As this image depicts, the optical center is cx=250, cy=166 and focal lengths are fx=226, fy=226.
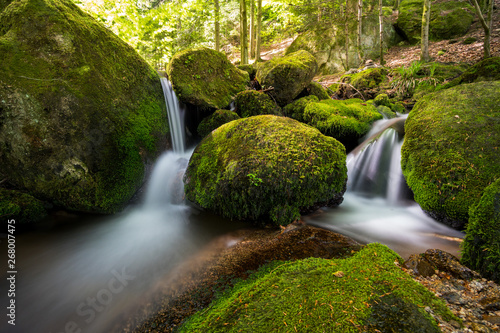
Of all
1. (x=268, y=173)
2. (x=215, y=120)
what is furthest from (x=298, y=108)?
(x=268, y=173)

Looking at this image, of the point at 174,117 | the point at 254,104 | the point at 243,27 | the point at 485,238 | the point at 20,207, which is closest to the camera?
the point at 485,238

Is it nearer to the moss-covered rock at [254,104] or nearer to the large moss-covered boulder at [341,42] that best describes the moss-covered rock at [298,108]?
the moss-covered rock at [254,104]

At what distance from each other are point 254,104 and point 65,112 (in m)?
4.23

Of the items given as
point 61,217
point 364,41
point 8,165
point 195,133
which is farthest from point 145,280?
point 364,41

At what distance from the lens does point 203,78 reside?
6.38m

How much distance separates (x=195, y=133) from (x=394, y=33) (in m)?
18.6

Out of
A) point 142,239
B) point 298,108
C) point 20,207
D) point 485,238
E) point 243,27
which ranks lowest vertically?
point 142,239

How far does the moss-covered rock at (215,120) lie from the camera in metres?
6.03

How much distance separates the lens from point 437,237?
332 centimetres

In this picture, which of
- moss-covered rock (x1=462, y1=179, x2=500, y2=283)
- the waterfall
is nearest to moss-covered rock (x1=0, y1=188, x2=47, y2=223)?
the waterfall

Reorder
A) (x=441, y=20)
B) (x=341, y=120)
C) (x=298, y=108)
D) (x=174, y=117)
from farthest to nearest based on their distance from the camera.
Result: (x=441, y=20) < (x=298, y=108) < (x=341, y=120) < (x=174, y=117)

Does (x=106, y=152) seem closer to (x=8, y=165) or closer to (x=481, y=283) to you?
(x=8, y=165)

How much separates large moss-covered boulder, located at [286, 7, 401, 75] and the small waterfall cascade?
1286 cm

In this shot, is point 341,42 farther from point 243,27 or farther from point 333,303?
point 333,303
